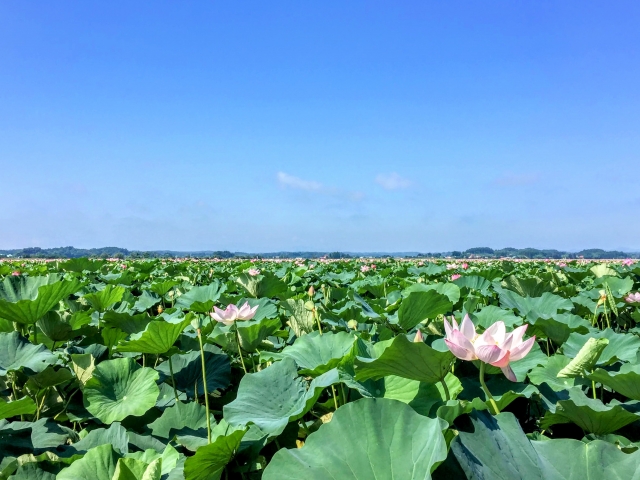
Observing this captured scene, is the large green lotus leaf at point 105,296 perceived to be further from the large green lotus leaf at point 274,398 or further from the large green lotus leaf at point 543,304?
the large green lotus leaf at point 543,304

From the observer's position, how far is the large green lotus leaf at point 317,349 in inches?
54.3

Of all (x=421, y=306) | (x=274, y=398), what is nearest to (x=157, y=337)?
(x=274, y=398)

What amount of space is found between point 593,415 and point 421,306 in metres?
0.83

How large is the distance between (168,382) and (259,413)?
0.73 metres

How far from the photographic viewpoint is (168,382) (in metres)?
1.69

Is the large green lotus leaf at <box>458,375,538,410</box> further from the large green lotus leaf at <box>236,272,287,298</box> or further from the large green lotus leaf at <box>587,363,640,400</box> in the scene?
the large green lotus leaf at <box>236,272,287,298</box>

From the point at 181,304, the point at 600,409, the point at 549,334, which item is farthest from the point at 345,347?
the point at 181,304

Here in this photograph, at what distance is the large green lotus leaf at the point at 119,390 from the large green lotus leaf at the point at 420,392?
70 cm

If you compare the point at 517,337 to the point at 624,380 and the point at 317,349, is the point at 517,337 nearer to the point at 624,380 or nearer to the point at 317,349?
the point at 624,380

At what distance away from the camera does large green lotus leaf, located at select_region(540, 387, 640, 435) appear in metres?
1.02

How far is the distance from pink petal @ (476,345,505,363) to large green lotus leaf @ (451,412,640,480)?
256 millimetres

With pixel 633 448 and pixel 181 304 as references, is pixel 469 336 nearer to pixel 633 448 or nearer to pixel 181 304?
pixel 633 448

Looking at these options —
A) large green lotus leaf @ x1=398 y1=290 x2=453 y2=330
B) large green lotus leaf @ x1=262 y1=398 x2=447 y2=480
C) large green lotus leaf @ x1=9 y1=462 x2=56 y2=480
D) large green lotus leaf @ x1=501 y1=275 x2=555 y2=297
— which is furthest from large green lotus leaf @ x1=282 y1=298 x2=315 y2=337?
large green lotus leaf @ x1=501 y1=275 x2=555 y2=297

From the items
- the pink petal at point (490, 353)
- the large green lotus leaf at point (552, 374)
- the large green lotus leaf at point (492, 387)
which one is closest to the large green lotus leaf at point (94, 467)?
the pink petal at point (490, 353)
